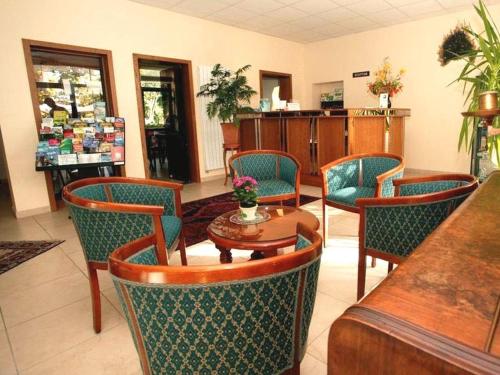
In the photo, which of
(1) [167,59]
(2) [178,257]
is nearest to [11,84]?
(1) [167,59]

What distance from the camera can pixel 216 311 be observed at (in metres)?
0.81

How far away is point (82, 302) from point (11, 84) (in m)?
3.38

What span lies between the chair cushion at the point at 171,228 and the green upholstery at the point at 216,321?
44.8 inches

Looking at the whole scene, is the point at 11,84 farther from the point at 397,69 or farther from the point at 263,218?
the point at 397,69

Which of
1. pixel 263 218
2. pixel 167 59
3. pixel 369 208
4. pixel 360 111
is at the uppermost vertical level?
pixel 167 59

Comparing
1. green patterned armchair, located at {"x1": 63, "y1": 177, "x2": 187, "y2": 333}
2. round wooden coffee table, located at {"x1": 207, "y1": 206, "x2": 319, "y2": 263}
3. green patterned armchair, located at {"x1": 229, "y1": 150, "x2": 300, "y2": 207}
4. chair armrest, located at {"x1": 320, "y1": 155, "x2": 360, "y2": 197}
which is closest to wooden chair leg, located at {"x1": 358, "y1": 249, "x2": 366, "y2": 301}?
round wooden coffee table, located at {"x1": 207, "y1": 206, "x2": 319, "y2": 263}

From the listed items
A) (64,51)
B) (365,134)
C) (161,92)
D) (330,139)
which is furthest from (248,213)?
(161,92)

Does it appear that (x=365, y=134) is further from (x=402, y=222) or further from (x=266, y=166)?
(x=402, y=222)

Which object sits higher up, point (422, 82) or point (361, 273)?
point (422, 82)

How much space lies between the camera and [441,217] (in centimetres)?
166

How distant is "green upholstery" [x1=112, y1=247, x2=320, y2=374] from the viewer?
801 millimetres

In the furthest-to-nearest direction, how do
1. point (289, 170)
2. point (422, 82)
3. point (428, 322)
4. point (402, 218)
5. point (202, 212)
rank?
point (422, 82) → point (202, 212) → point (289, 170) → point (402, 218) → point (428, 322)

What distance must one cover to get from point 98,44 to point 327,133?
12.2 feet

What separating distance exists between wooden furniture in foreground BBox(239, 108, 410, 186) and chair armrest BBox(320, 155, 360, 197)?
1.68m
